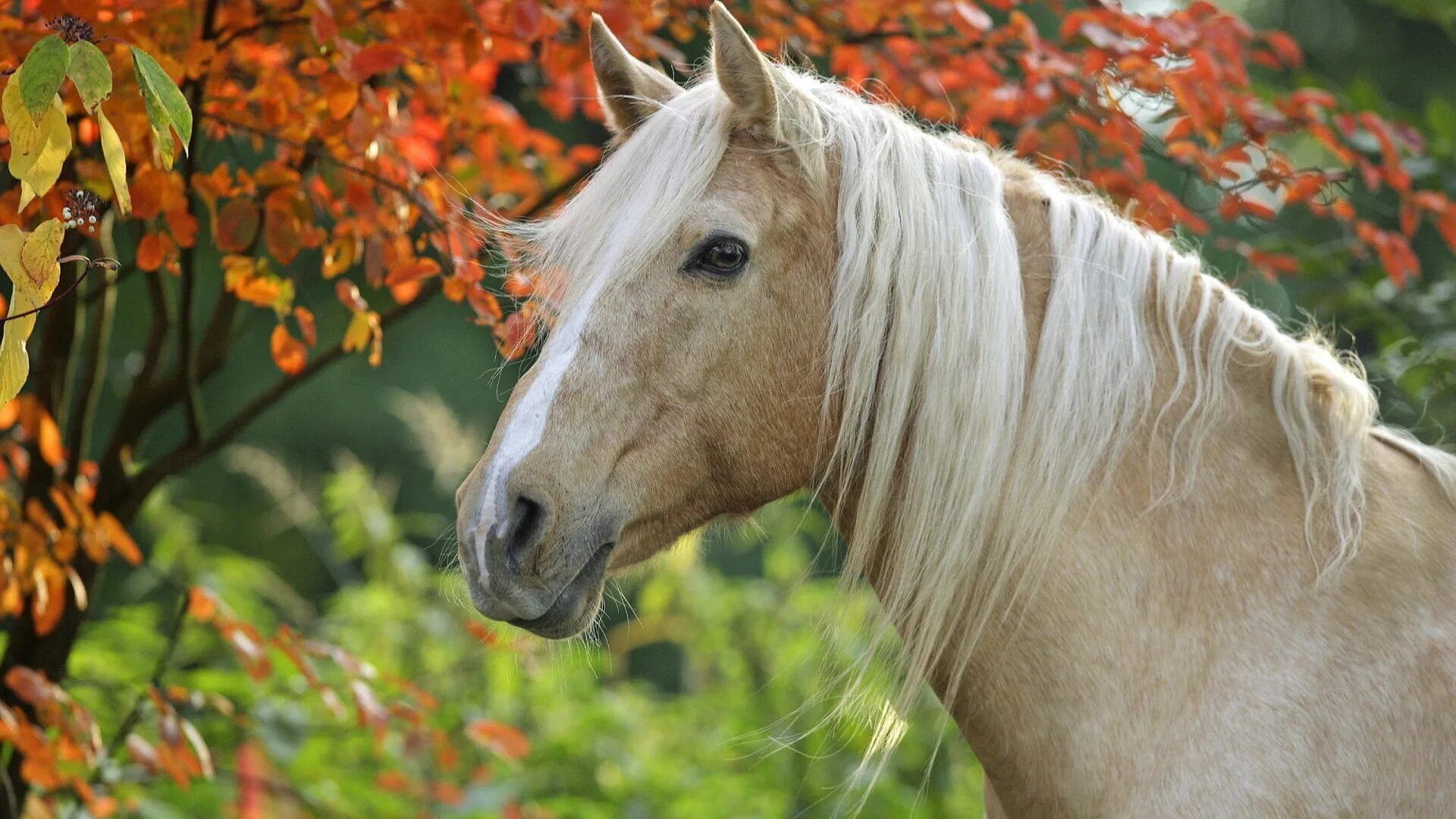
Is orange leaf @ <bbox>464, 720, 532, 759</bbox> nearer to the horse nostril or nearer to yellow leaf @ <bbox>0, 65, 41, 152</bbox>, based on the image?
the horse nostril

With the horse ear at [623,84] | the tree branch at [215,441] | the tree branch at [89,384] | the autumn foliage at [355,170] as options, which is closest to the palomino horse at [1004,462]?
the horse ear at [623,84]

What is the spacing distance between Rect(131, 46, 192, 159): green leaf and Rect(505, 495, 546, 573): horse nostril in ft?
1.91

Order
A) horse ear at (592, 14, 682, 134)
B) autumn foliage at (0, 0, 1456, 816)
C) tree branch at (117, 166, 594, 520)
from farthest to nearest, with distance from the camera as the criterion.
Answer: tree branch at (117, 166, 594, 520) → autumn foliage at (0, 0, 1456, 816) → horse ear at (592, 14, 682, 134)

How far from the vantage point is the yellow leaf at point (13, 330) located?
3.65ft

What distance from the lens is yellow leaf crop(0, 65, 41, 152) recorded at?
1.13 metres

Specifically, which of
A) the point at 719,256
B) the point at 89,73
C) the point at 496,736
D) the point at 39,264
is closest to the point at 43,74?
the point at 89,73

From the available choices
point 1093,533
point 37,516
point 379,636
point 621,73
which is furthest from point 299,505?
point 1093,533

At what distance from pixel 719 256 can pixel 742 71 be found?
0.26 metres

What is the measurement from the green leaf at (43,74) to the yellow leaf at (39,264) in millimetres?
109

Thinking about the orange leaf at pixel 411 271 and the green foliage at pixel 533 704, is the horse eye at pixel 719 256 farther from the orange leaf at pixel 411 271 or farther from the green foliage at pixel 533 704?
the green foliage at pixel 533 704

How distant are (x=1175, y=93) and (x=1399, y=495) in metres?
0.95

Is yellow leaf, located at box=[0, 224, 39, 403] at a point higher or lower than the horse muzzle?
higher

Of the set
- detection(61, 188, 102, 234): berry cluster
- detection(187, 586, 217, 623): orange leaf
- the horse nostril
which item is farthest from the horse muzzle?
detection(187, 586, 217, 623): orange leaf

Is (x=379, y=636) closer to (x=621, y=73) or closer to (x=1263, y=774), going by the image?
(x=621, y=73)
